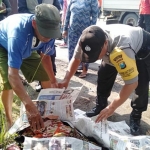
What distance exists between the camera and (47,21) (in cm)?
180

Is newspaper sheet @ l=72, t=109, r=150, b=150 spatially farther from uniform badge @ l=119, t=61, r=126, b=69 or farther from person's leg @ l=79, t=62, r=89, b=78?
person's leg @ l=79, t=62, r=89, b=78

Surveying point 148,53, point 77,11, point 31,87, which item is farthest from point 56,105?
point 77,11

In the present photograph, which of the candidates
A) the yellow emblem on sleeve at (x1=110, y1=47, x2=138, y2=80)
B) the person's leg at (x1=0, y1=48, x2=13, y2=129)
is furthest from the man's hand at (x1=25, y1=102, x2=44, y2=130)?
the yellow emblem on sleeve at (x1=110, y1=47, x2=138, y2=80)

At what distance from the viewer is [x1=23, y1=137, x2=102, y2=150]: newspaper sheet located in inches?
72.2

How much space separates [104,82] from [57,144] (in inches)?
37.9

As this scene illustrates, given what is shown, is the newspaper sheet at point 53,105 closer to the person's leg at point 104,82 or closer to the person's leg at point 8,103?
the person's leg at point 8,103

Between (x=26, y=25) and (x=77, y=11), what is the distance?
1949mm

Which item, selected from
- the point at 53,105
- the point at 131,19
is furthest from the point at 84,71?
the point at 131,19

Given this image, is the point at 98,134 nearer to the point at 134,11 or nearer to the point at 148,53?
the point at 148,53

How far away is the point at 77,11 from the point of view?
3768 millimetres

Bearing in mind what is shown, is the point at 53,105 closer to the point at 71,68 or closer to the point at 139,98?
the point at 71,68

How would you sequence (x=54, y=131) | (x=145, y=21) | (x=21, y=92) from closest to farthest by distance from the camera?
(x=21, y=92), (x=54, y=131), (x=145, y=21)

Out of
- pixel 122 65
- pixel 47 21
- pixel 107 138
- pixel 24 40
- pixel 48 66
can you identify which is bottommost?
pixel 107 138

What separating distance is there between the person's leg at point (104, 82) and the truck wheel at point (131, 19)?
6281 millimetres
